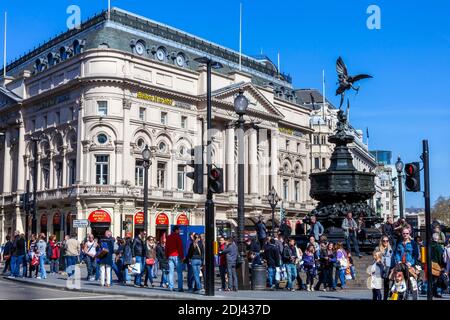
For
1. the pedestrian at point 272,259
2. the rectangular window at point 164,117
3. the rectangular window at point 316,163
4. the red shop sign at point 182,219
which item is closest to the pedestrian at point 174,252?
the pedestrian at point 272,259

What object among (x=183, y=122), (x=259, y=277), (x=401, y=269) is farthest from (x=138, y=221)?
(x=401, y=269)

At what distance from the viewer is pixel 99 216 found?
2301 inches

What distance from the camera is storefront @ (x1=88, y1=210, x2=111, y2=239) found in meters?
58.4

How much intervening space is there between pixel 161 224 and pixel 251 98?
19073 mm

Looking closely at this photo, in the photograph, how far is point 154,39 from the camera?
6781 centimetres

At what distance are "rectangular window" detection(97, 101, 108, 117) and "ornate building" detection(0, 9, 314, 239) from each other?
13 centimetres

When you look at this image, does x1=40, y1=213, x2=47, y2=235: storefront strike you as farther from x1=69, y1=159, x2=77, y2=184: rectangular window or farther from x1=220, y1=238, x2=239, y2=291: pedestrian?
x1=220, y1=238, x2=239, y2=291: pedestrian

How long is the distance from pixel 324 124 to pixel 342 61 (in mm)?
67933

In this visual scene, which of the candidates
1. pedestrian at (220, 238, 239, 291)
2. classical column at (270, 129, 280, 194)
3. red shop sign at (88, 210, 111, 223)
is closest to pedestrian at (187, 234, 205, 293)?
pedestrian at (220, 238, 239, 291)

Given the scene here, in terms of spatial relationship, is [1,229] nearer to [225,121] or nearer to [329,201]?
[225,121]

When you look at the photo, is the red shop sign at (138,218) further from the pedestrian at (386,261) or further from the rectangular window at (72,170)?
the pedestrian at (386,261)

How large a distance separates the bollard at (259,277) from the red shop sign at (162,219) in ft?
136

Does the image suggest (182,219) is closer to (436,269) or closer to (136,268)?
(136,268)
